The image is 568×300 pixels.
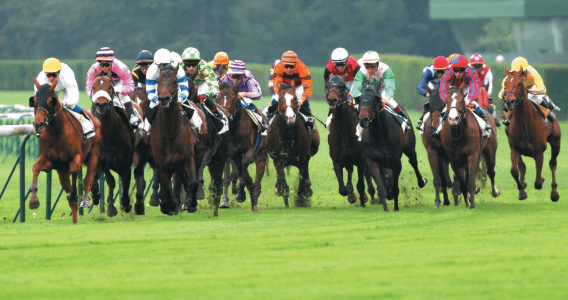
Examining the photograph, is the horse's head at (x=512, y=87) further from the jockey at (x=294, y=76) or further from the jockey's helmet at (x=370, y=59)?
the jockey at (x=294, y=76)

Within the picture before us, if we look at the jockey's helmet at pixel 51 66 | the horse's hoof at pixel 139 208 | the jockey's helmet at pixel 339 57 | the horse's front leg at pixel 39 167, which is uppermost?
the jockey's helmet at pixel 339 57

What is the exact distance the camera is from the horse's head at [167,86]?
1123cm

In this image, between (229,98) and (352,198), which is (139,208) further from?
(352,198)

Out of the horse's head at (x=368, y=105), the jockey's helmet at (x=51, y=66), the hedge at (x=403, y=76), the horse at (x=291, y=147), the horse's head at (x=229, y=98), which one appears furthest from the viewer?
the hedge at (x=403, y=76)

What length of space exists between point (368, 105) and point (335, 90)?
486 millimetres

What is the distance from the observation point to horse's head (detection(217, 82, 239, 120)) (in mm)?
13492

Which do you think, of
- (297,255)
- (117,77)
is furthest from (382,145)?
→ (297,255)

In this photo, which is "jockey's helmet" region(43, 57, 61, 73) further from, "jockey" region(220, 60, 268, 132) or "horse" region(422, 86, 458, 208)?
"horse" region(422, 86, 458, 208)

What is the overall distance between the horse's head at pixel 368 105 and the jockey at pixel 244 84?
197 centimetres

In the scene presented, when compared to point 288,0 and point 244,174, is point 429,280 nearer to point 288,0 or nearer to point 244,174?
point 244,174

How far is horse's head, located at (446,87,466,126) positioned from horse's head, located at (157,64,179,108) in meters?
3.31

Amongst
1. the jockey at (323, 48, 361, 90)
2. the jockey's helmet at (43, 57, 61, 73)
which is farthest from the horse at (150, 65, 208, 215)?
the jockey at (323, 48, 361, 90)

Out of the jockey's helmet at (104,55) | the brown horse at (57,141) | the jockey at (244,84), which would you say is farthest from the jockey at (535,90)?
the brown horse at (57,141)

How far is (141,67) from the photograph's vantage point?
13344mm
